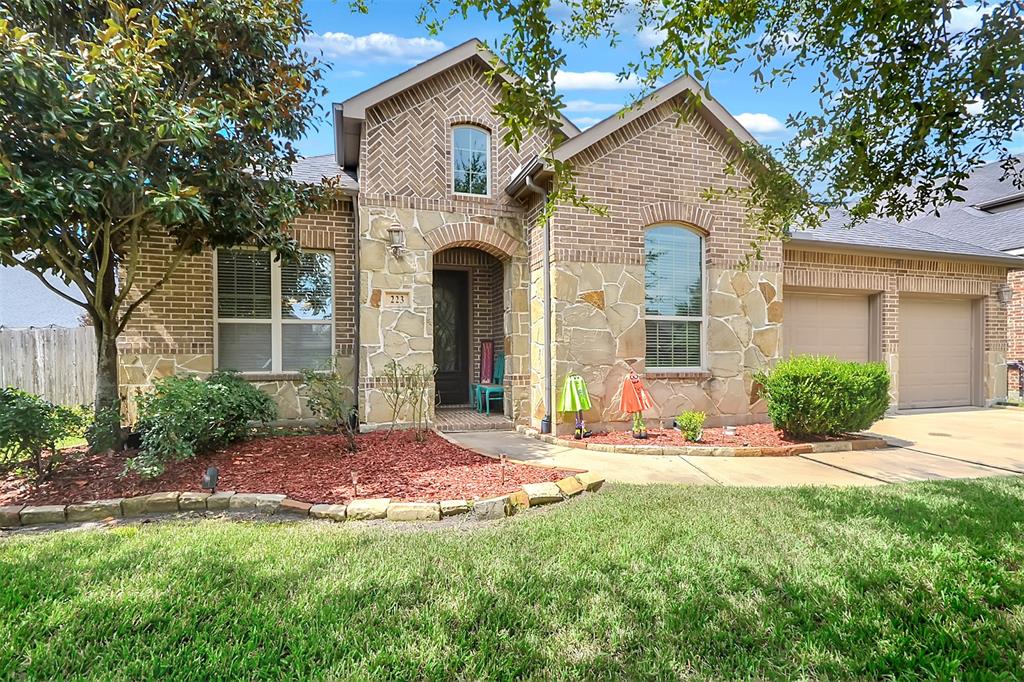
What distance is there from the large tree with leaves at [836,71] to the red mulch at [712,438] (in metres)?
3.38

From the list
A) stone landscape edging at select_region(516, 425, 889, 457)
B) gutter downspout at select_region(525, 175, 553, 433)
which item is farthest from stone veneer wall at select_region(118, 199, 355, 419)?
stone landscape edging at select_region(516, 425, 889, 457)

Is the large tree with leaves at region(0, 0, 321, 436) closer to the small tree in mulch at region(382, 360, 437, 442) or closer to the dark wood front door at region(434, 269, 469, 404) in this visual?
the small tree in mulch at region(382, 360, 437, 442)

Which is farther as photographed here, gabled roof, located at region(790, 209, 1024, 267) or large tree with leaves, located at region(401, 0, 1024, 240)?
gabled roof, located at region(790, 209, 1024, 267)

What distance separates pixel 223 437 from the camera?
20.3 feet

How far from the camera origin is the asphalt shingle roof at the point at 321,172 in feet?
26.5

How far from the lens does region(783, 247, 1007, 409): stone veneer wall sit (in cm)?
966

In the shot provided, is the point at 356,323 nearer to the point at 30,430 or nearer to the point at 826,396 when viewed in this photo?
the point at 30,430

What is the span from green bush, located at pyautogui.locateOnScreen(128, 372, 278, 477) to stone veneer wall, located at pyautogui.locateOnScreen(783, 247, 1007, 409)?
9.28 m

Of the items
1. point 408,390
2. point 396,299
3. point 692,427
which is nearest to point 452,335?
point 396,299

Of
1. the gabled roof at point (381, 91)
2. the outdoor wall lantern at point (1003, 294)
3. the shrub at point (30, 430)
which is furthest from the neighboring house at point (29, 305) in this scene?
the outdoor wall lantern at point (1003, 294)

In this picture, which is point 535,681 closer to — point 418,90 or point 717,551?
point 717,551

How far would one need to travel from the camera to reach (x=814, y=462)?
6.26 metres

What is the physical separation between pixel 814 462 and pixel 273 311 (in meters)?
8.03

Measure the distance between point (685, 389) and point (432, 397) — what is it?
4010mm
